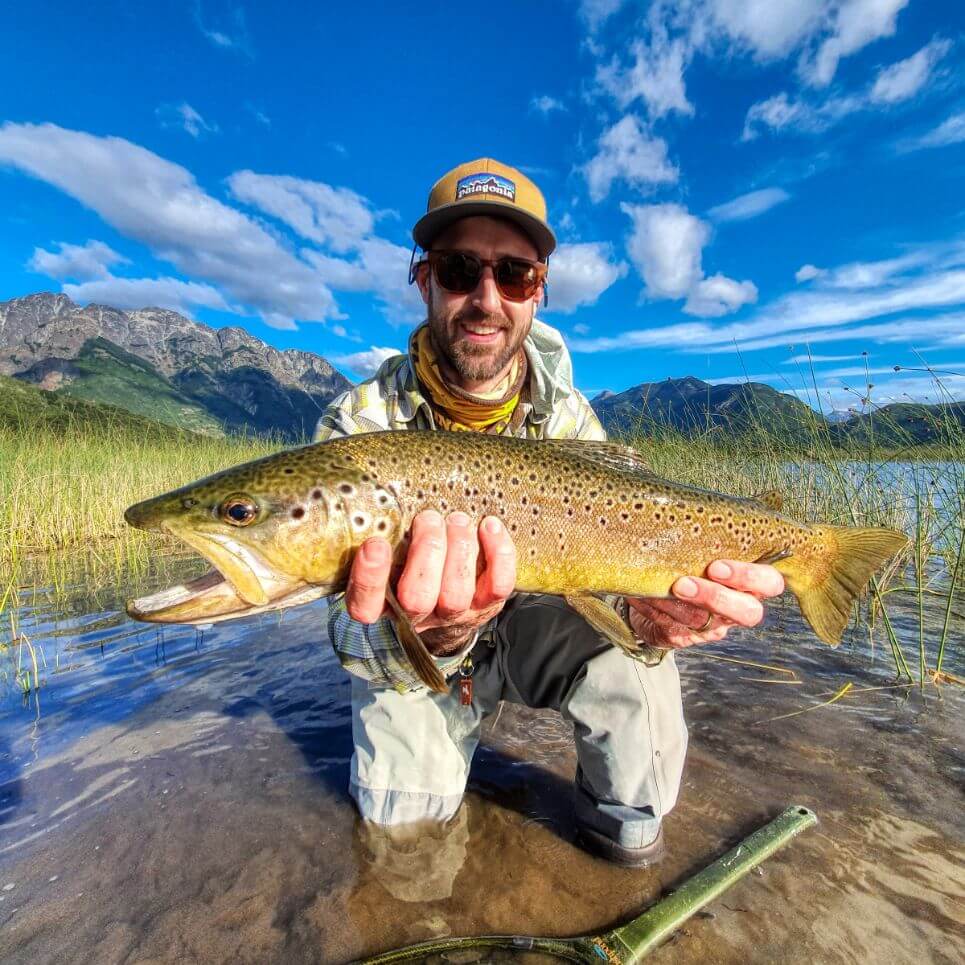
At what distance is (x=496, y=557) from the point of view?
2568mm

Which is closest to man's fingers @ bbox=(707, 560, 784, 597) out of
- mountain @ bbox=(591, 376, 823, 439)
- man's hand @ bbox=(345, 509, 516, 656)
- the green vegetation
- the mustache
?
man's hand @ bbox=(345, 509, 516, 656)

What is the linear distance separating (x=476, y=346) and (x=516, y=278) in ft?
1.87

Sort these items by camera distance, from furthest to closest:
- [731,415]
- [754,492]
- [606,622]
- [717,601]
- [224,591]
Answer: [731,415], [754,492], [717,601], [606,622], [224,591]

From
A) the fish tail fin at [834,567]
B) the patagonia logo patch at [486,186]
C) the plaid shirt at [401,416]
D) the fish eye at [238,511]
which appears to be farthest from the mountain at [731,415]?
the fish eye at [238,511]

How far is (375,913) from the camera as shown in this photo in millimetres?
2555

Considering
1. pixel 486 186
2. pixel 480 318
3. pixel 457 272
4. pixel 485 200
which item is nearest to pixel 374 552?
pixel 480 318

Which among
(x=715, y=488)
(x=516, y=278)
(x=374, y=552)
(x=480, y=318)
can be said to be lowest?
(x=374, y=552)

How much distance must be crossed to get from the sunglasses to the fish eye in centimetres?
216

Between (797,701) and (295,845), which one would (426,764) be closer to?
(295,845)

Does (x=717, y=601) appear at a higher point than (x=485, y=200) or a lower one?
lower

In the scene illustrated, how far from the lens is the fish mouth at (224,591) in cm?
203

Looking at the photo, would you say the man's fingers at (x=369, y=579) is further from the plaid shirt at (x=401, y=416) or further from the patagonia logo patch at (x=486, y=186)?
the patagonia logo patch at (x=486, y=186)

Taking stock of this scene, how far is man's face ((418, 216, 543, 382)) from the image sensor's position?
3738mm

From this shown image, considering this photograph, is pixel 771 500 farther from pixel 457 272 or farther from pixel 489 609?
pixel 457 272
